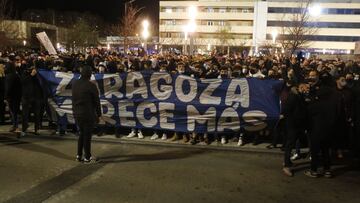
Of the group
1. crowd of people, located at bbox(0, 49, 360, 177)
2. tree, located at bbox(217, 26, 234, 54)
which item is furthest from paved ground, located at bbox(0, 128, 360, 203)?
tree, located at bbox(217, 26, 234, 54)

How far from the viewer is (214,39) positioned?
282ft

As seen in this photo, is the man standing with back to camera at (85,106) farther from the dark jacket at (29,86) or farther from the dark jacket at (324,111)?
the dark jacket at (324,111)

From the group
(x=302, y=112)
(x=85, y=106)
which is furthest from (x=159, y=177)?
(x=302, y=112)

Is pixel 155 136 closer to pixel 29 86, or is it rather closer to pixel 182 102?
pixel 182 102

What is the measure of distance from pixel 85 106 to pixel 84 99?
0.14 metres

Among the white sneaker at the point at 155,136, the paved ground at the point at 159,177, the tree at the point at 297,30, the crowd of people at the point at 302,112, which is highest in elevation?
the tree at the point at 297,30

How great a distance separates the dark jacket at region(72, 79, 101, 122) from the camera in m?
7.53

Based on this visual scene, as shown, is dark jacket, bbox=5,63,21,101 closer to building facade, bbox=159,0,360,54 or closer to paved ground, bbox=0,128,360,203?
paved ground, bbox=0,128,360,203

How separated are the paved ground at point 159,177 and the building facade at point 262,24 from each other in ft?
239

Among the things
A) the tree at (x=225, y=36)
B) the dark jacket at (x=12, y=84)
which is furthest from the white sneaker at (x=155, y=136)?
the tree at (x=225, y=36)

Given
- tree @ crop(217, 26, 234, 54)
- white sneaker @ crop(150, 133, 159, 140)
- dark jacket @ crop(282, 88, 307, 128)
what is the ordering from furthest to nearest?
tree @ crop(217, 26, 234, 54) → white sneaker @ crop(150, 133, 159, 140) → dark jacket @ crop(282, 88, 307, 128)

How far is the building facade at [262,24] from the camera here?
82625 mm

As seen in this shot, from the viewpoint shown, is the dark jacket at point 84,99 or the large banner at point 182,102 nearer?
the dark jacket at point 84,99

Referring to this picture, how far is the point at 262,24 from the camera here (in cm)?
8450
